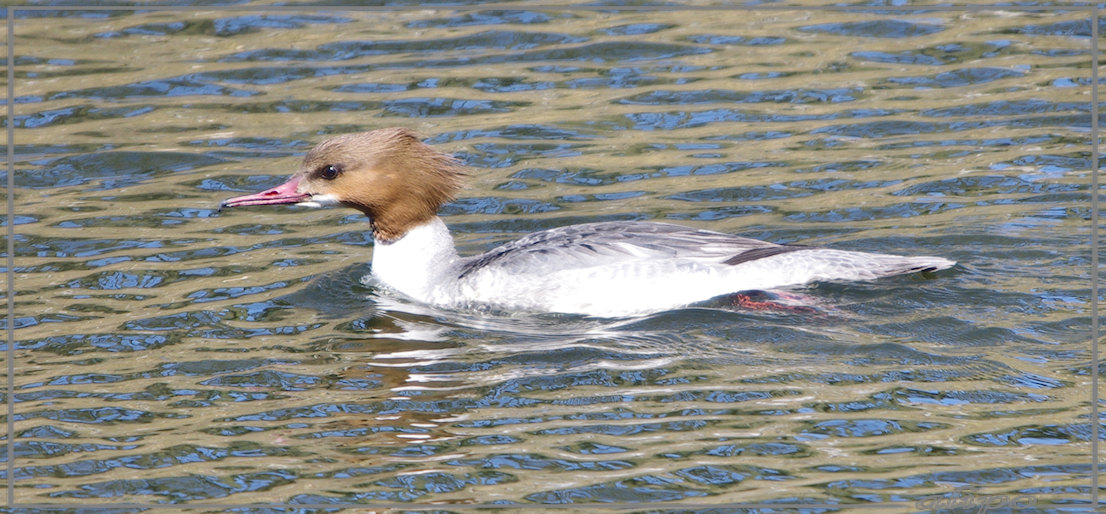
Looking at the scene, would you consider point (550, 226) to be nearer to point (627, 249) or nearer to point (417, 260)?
point (417, 260)

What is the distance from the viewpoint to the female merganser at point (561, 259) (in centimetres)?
702

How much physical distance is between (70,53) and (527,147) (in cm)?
442

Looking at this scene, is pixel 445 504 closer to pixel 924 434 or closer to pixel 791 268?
pixel 924 434

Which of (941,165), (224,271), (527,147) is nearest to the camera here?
(224,271)

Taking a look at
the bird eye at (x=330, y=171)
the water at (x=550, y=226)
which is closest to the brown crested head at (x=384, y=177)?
the bird eye at (x=330, y=171)

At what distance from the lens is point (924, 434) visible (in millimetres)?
5316

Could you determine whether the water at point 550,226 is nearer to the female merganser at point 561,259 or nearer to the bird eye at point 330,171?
the female merganser at point 561,259

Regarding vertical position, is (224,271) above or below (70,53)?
below

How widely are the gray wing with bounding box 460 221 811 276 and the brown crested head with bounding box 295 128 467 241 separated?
525mm

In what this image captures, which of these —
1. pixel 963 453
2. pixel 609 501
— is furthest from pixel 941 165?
pixel 609 501

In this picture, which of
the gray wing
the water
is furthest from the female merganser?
the water

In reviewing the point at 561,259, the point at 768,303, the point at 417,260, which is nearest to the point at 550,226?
the point at 417,260

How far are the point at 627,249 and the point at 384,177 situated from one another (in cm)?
137

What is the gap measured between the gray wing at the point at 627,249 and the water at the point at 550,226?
24 cm
